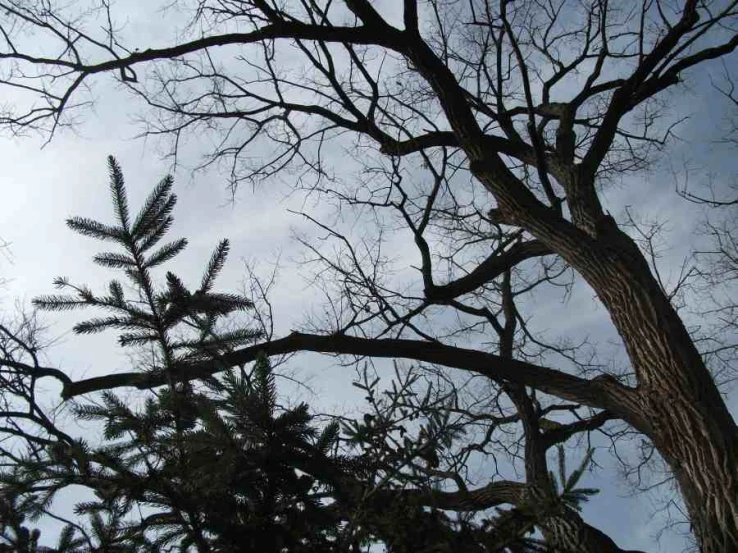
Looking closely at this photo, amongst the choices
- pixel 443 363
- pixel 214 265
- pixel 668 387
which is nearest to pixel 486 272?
pixel 443 363

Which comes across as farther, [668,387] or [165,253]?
[668,387]

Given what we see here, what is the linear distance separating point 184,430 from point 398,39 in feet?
12.9

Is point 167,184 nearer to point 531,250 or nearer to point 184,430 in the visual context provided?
point 184,430

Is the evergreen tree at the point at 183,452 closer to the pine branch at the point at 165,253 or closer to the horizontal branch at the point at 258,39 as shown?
the pine branch at the point at 165,253

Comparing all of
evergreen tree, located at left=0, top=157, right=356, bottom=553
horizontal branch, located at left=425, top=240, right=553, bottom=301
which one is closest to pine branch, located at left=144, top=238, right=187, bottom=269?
evergreen tree, located at left=0, top=157, right=356, bottom=553

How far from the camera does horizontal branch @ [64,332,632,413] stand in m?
3.64

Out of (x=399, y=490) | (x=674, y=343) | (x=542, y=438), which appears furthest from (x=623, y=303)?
(x=399, y=490)

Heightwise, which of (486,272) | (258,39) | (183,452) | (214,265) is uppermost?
(258,39)

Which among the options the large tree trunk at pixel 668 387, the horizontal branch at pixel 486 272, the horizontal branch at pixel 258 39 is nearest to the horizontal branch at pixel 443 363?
the large tree trunk at pixel 668 387

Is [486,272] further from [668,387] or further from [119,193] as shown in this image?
[119,193]

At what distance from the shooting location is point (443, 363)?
4242mm

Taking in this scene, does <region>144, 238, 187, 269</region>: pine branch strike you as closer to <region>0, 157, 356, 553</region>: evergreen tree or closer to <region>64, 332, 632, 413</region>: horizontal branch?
<region>0, 157, 356, 553</region>: evergreen tree

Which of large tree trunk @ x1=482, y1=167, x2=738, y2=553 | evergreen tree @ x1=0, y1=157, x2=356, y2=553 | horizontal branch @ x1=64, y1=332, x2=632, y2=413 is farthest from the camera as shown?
horizontal branch @ x1=64, y1=332, x2=632, y2=413

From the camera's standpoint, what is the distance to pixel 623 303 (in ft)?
13.0
